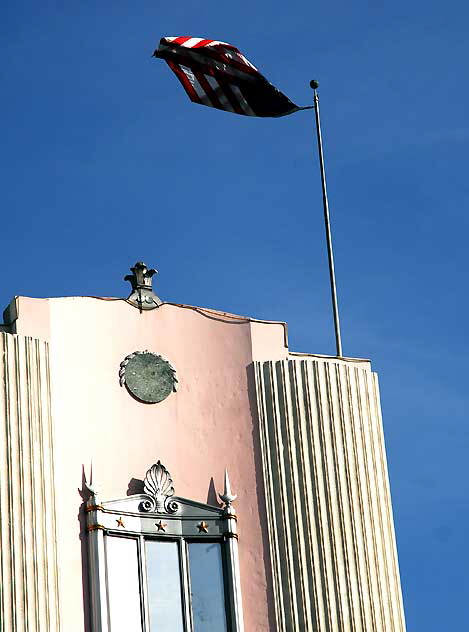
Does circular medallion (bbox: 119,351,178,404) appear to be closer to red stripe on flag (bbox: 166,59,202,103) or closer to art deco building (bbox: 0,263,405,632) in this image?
art deco building (bbox: 0,263,405,632)

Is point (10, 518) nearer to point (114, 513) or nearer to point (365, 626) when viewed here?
point (114, 513)

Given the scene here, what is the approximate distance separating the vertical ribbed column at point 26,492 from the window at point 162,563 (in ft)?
3.32

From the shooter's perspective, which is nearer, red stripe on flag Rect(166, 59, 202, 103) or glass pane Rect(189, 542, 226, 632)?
glass pane Rect(189, 542, 226, 632)

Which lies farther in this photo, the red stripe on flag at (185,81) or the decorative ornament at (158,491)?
Result: the red stripe on flag at (185,81)

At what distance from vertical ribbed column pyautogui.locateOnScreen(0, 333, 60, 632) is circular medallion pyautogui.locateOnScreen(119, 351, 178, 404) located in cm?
175

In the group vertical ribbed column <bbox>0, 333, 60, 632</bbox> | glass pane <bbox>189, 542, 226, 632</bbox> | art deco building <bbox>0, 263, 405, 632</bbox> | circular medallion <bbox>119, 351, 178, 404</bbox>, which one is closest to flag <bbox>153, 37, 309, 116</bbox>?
art deco building <bbox>0, 263, 405, 632</bbox>

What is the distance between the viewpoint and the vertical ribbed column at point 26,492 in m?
42.4

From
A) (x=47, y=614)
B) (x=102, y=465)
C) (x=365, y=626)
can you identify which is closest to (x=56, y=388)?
(x=102, y=465)

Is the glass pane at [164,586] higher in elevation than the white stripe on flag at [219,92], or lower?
lower

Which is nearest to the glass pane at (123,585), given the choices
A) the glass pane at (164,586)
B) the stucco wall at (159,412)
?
the glass pane at (164,586)

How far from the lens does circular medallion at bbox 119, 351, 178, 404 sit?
149 feet

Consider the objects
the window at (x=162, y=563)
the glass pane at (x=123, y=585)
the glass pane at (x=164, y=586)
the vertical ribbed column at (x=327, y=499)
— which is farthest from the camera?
the vertical ribbed column at (x=327, y=499)

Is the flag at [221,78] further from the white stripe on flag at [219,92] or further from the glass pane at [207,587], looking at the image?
the glass pane at [207,587]

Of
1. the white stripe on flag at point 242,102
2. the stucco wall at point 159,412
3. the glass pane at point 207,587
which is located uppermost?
the white stripe on flag at point 242,102
